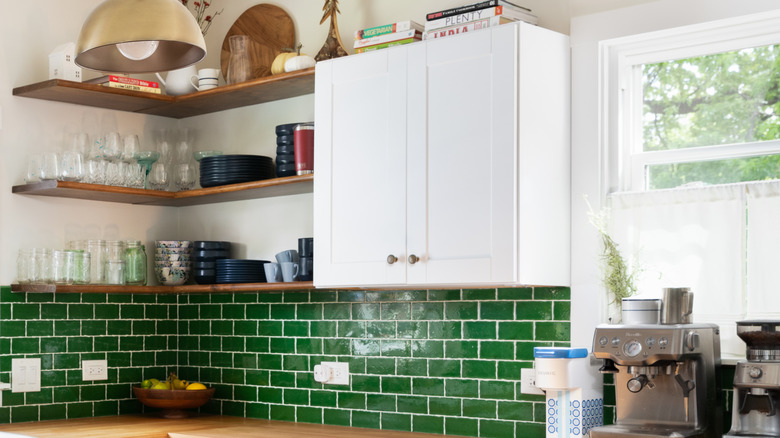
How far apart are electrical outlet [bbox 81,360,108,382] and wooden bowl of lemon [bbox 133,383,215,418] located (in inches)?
7.8

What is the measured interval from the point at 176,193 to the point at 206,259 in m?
0.35

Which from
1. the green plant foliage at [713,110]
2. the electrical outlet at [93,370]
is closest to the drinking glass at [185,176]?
the electrical outlet at [93,370]

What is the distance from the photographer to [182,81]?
4.46 metres

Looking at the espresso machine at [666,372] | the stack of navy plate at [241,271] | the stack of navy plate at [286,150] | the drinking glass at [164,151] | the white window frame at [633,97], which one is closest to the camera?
the espresso machine at [666,372]

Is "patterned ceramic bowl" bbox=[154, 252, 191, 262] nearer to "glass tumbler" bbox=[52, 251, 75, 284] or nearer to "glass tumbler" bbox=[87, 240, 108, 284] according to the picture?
"glass tumbler" bbox=[87, 240, 108, 284]

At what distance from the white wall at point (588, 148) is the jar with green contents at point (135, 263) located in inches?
82.0

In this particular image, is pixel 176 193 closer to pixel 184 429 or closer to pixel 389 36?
pixel 184 429

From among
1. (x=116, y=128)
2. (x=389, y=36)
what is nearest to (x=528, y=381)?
(x=389, y=36)

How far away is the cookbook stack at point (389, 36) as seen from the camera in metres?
3.55

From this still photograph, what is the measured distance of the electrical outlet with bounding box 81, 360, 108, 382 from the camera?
4.36 m

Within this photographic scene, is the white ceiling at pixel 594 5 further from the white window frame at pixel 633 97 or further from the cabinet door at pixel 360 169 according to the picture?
the cabinet door at pixel 360 169

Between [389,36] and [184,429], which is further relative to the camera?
[184,429]

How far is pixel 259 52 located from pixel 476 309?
5.26ft

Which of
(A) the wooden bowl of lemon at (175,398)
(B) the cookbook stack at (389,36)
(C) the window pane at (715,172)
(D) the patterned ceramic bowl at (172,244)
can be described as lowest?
(A) the wooden bowl of lemon at (175,398)
